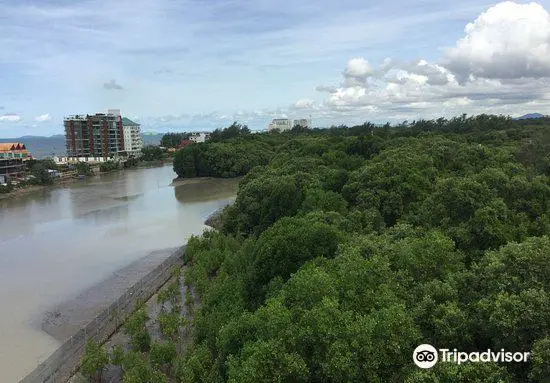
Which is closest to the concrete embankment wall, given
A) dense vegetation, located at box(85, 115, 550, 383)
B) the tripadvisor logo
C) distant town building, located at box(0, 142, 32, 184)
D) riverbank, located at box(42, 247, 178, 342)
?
riverbank, located at box(42, 247, 178, 342)

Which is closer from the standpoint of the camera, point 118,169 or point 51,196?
point 51,196

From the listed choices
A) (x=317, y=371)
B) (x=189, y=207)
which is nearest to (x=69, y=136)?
(x=189, y=207)

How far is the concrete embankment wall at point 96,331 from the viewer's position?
16641 mm

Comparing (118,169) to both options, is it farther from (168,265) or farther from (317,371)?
(317,371)

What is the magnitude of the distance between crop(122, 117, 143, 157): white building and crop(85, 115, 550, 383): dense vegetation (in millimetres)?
106001

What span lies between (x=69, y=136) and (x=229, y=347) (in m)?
105

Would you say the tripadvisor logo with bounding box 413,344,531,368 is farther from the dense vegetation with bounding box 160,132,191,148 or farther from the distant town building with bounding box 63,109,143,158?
the dense vegetation with bounding box 160,132,191,148

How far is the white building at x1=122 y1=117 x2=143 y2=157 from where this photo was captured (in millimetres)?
126006

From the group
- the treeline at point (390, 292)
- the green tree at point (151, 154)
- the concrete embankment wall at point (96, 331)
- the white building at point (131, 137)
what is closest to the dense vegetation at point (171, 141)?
the white building at point (131, 137)

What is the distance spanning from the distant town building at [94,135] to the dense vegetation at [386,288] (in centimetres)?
9066

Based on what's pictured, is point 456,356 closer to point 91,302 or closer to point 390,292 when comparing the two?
point 390,292

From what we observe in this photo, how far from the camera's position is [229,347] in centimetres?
1345

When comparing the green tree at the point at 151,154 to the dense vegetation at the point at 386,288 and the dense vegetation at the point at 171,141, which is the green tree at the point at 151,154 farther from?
the dense vegetation at the point at 386,288

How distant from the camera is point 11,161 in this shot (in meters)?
76.2
